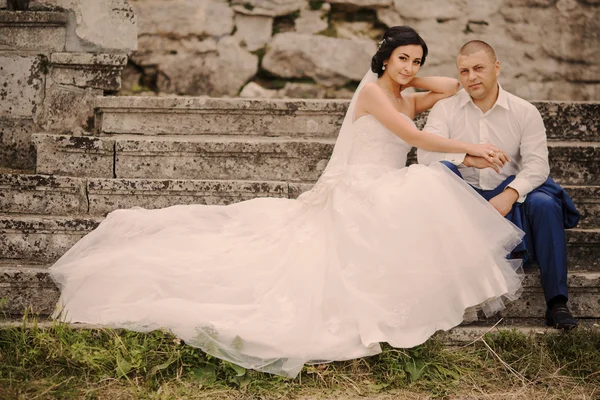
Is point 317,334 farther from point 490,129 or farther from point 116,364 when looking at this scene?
point 490,129

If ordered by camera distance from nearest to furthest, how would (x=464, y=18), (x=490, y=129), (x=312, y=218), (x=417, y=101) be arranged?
(x=312, y=218) → (x=490, y=129) → (x=417, y=101) → (x=464, y=18)

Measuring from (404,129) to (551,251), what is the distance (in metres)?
0.99

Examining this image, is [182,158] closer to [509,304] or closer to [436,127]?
[436,127]

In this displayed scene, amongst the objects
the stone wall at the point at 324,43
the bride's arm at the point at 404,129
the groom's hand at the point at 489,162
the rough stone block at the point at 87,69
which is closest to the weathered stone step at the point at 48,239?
the groom's hand at the point at 489,162

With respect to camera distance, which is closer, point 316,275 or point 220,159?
point 316,275

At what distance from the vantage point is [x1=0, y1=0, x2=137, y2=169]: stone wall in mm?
4441

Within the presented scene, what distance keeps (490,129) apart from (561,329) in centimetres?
118

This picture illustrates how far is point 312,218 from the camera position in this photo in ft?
11.1

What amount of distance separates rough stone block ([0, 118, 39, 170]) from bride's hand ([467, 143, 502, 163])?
2.99m

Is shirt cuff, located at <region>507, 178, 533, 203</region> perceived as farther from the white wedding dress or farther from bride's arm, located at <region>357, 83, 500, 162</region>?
the white wedding dress

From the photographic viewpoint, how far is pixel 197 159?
415cm

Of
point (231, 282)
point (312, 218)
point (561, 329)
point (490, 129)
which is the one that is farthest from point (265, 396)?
point (490, 129)

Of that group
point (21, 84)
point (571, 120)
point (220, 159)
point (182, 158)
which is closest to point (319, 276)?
point (220, 159)

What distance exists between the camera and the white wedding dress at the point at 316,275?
280cm
